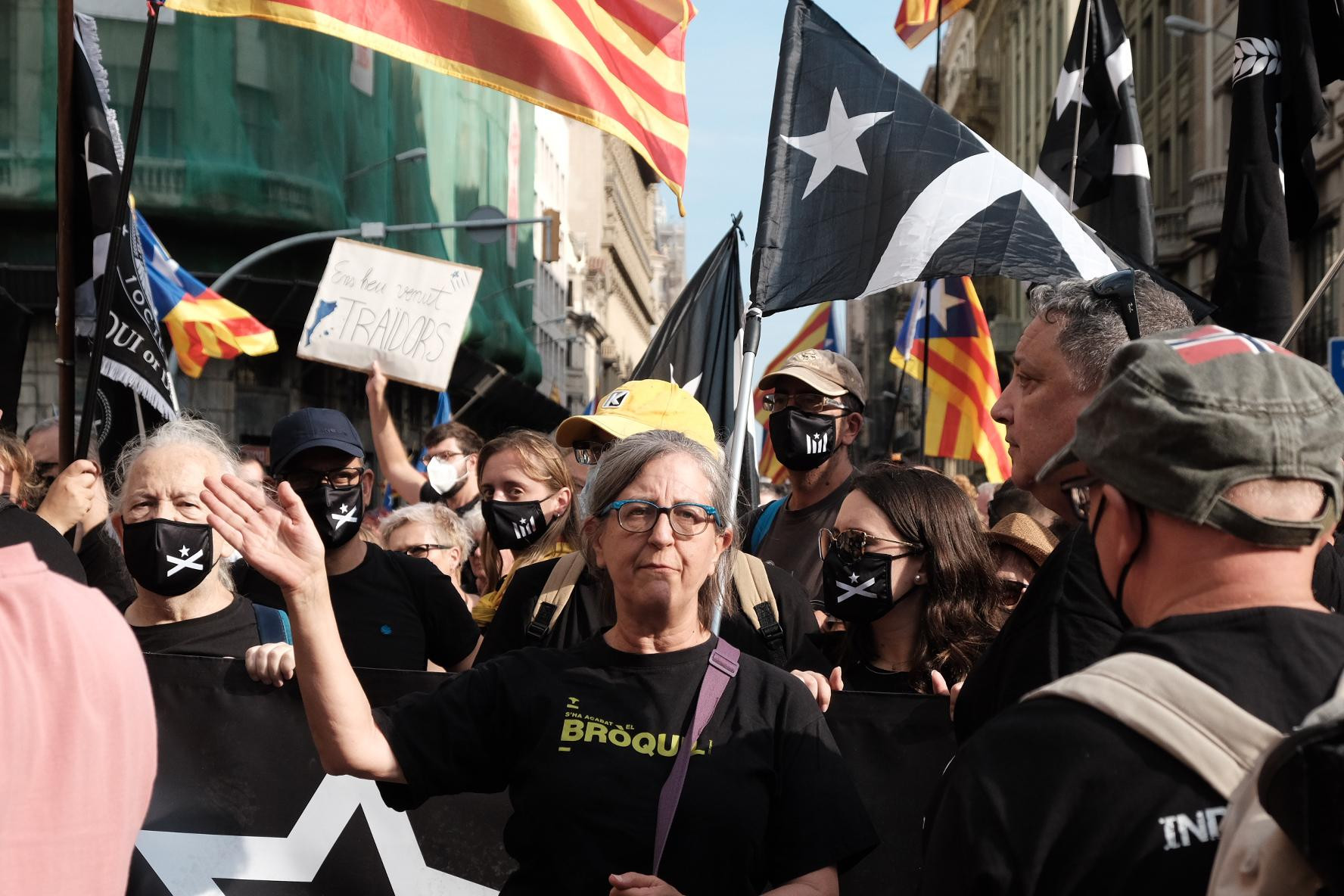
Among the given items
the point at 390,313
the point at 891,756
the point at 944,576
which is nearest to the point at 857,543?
the point at 944,576

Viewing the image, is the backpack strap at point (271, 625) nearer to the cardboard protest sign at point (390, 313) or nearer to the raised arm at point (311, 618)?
the raised arm at point (311, 618)

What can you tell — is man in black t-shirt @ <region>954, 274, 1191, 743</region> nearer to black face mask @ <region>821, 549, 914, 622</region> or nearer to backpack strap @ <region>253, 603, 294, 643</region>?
black face mask @ <region>821, 549, 914, 622</region>

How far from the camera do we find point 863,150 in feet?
17.2

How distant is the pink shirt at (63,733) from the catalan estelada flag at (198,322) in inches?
351

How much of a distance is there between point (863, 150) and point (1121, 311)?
7.95ft

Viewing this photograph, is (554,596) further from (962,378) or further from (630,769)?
(962,378)

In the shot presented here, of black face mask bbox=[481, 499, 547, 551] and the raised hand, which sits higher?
the raised hand

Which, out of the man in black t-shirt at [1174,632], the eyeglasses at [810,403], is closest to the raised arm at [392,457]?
the eyeglasses at [810,403]

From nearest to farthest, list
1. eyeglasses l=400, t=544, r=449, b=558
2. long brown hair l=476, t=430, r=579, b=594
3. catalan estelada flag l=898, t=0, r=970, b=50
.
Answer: long brown hair l=476, t=430, r=579, b=594, eyeglasses l=400, t=544, r=449, b=558, catalan estelada flag l=898, t=0, r=970, b=50

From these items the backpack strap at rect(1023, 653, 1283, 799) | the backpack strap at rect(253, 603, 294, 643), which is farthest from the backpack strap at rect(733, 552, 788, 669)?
the backpack strap at rect(1023, 653, 1283, 799)

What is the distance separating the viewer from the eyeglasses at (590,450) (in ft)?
14.4

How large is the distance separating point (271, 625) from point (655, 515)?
5.12 feet

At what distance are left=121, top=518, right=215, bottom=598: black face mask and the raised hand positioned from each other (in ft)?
4.41

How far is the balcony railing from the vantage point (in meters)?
27.7
